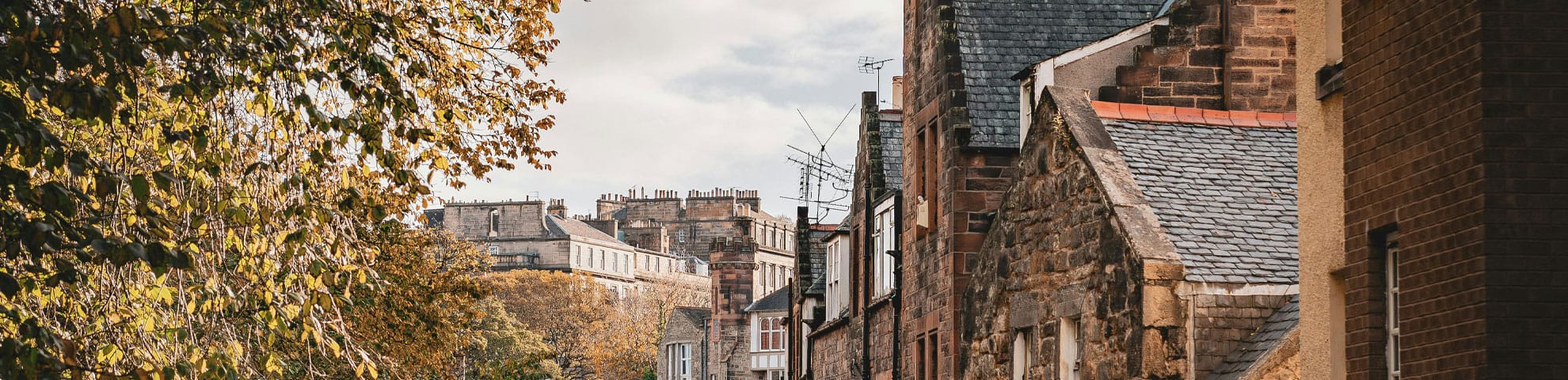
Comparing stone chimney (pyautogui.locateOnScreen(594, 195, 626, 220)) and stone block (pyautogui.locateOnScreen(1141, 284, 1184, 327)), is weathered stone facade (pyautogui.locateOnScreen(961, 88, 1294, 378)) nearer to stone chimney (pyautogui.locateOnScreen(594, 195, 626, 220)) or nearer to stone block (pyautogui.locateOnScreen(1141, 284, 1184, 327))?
stone block (pyautogui.locateOnScreen(1141, 284, 1184, 327))

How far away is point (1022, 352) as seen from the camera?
610 inches

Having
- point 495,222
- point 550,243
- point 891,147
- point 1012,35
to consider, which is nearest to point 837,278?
point 891,147

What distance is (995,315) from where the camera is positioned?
16.1m

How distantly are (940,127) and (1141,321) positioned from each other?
1007 cm

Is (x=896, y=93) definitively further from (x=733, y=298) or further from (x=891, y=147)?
(x=733, y=298)

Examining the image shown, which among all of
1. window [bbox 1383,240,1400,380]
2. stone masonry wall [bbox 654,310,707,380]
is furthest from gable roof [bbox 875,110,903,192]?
stone masonry wall [bbox 654,310,707,380]

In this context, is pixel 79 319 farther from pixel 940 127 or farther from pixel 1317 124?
pixel 940 127

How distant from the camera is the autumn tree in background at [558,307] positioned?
11956 cm

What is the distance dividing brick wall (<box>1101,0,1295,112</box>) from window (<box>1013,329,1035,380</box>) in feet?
15.4

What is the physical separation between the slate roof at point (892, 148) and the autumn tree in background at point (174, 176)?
20760 millimetres

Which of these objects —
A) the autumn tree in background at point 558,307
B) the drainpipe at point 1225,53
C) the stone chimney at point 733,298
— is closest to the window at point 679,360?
the stone chimney at point 733,298

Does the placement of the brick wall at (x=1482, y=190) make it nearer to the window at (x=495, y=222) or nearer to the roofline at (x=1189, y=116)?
the roofline at (x=1189, y=116)

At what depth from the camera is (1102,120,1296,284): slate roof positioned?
13086mm

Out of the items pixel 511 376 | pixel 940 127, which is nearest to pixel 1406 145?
pixel 940 127
